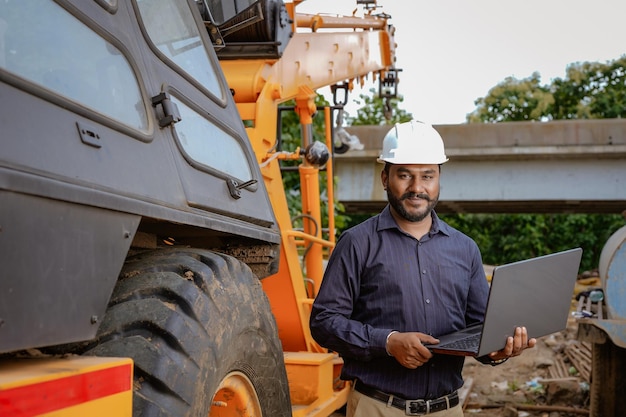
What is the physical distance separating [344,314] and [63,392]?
1.77m

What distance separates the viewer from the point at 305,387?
239 inches

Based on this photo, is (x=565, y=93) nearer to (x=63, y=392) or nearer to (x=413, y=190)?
(x=413, y=190)

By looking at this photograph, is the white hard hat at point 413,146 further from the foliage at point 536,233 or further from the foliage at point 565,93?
the foliage at point 565,93

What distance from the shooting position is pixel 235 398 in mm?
3215

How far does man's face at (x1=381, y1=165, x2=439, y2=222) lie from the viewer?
3.68 m

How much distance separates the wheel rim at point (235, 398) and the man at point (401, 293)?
1.46ft

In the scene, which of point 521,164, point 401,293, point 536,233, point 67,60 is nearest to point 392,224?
point 401,293

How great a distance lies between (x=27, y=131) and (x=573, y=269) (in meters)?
2.31

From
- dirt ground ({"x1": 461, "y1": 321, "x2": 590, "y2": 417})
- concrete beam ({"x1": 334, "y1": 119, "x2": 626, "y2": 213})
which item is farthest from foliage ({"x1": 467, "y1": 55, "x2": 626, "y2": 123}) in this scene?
dirt ground ({"x1": 461, "y1": 321, "x2": 590, "y2": 417})

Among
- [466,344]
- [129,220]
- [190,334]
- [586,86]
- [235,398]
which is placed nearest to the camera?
[129,220]

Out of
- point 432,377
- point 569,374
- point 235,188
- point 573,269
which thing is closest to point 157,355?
point 235,188

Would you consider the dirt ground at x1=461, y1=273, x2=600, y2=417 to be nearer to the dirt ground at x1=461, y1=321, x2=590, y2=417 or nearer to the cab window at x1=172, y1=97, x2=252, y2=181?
the dirt ground at x1=461, y1=321, x2=590, y2=417

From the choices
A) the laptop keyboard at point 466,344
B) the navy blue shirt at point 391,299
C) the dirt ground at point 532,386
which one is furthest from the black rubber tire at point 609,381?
the laptop keyboard at point 466,344

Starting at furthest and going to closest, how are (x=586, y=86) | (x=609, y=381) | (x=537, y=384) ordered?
→ (x=586, y=86)
(x=537, y=384)
(x=609, y=381)
